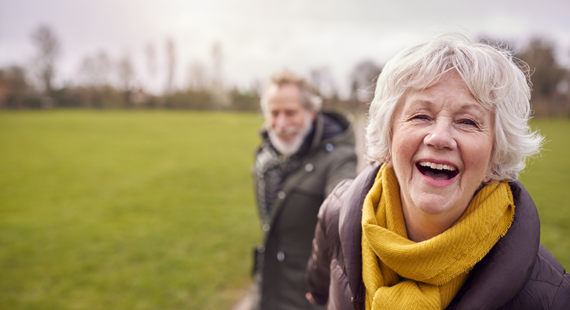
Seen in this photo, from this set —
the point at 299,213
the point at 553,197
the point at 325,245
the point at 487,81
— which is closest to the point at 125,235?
the point at 299,213

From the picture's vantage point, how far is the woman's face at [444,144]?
1.14 metres

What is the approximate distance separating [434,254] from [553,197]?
9765 millimetres

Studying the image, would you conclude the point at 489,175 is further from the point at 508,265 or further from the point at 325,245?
the point at 325,245

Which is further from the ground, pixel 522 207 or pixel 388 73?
pixel 388 73

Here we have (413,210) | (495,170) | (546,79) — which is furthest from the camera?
(546,79)

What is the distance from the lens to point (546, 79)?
2709 centimetres

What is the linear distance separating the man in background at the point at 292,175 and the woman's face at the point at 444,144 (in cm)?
92

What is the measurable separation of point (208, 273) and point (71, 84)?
6164 cm

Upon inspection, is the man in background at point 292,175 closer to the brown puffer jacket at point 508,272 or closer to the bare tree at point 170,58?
the brown puffer jacket at point 508,272

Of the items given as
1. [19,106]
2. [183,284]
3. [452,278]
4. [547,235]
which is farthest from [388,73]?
[19,106]

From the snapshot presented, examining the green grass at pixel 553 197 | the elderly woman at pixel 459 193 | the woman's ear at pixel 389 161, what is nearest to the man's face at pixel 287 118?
the woman's ear at pixel 389 161

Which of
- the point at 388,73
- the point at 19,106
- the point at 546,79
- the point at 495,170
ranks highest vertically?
the point at 546,79

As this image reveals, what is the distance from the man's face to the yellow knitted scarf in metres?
1.45

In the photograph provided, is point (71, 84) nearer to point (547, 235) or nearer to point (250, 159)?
point (250, 159)
